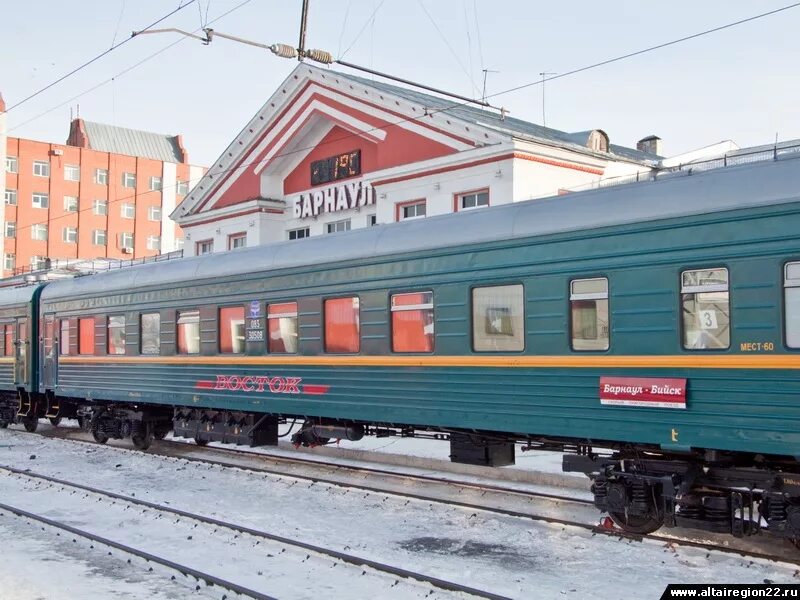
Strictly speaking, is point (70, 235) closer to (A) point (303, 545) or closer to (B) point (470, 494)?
(B) point (470, 494)

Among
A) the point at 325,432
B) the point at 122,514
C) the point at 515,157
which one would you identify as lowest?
the point at 122,514

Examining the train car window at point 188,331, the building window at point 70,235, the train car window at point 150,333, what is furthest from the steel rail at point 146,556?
the building window at point 70,235

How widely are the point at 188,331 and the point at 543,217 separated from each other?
793cm

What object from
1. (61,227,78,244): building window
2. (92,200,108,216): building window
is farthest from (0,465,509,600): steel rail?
(92,200,108,216): building window

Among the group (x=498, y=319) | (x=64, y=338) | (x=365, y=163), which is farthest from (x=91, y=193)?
(x=498, y=319)

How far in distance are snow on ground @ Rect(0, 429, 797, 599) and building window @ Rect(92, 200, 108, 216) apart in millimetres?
58669

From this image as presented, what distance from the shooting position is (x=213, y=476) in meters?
14.4

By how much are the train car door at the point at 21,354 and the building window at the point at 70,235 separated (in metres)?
50.0

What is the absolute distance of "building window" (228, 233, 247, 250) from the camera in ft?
101

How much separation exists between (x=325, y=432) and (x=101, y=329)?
23.0 feet

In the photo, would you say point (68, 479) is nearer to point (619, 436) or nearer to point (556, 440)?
point (556, 440)

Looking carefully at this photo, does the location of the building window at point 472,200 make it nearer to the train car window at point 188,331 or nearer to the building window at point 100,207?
the train car window at point 188,331

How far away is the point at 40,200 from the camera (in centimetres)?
6606

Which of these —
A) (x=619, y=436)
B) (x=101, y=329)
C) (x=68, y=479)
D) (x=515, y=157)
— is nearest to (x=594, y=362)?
(x=619, y=436)
